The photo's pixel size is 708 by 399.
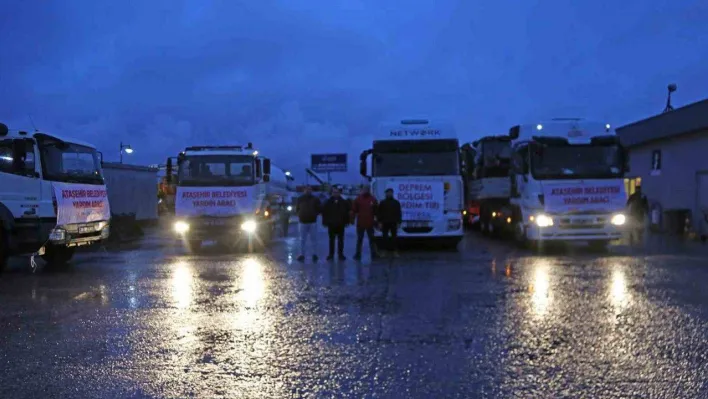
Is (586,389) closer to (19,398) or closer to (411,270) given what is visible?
(19,398)

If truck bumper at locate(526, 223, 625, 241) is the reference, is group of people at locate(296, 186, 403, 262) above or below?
above

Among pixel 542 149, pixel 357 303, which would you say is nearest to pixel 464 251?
pixel 542 149

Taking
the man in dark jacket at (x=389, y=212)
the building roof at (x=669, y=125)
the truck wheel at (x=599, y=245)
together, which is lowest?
the truck wheel at (x=599, y=245)

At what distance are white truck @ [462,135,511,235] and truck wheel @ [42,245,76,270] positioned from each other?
34.4ft

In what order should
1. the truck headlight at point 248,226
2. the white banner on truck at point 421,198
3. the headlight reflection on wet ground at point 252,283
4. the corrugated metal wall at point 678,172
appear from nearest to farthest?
the headlight reflection on wet ground at point 252,283 < the white banner on truck at point 421,198 < the truck headlight at point 248,226 < the corrugated metal wall at point 678,172

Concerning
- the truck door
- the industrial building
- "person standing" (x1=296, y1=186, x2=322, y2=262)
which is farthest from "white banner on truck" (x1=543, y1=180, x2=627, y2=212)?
the truck door

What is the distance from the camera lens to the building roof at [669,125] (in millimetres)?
21047

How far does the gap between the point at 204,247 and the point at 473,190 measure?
36.3 feet

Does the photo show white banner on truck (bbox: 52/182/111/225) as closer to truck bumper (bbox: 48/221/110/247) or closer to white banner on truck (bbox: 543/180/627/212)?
truck bumper (bbox: 48/221/110/247)

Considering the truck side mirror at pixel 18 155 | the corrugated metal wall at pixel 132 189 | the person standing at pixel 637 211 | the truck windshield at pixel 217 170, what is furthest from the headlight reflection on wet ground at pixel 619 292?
the corrugated metal wall at pixel 132 189

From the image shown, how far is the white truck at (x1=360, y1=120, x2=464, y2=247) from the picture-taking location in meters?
14.6

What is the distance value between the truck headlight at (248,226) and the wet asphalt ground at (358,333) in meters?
3.43

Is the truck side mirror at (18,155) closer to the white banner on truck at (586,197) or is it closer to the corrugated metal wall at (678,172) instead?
the white banner on truck at (586,197)

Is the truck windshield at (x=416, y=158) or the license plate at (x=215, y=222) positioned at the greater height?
the truck windshield at (x=416, y=158)
